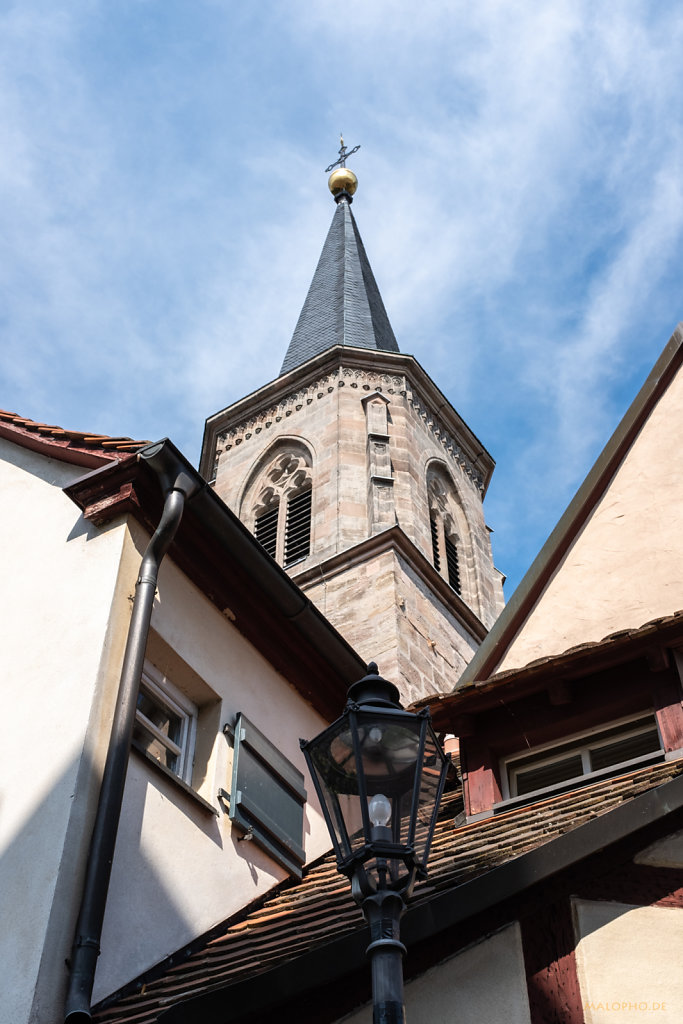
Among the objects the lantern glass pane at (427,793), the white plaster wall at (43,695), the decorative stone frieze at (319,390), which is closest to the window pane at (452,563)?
the decorative stone frieze at (319,390)

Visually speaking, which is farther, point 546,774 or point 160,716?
point 160,716

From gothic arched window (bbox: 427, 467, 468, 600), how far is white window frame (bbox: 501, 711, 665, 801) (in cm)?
1994

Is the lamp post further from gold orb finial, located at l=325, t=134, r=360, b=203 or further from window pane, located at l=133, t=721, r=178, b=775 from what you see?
gold orb finial, located at l=325, t=134, r=360, b=203

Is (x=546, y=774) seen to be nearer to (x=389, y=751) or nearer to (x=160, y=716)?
(x=160, y=716)

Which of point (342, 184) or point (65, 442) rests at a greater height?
point (342, 184)

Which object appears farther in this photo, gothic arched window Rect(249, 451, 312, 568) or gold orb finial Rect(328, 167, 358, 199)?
gold orb finial Rect(328, 167, 358, 199)

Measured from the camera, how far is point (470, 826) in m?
7.23

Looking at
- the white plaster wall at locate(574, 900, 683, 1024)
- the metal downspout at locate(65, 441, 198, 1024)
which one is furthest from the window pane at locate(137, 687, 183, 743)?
the white plaster wall at locate(574, 900, 683, 1024)

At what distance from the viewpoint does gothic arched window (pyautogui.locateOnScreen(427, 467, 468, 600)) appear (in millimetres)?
28328

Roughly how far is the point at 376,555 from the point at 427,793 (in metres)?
19.7

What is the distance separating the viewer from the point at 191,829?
736cm

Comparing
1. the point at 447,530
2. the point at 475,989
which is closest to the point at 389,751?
the point at 475,989

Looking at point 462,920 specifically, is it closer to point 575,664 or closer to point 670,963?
point 670,963

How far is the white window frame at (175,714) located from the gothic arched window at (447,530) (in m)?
19.6
